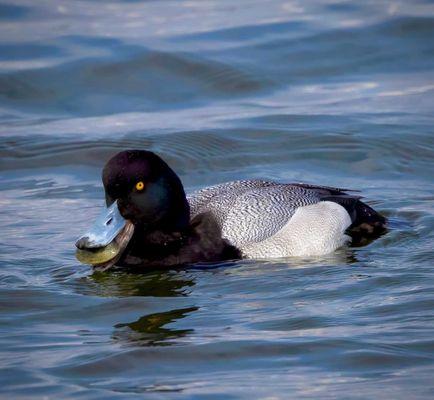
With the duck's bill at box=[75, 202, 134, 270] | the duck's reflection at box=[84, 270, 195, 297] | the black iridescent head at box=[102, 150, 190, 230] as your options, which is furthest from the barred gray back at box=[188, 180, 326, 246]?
the duck's bill at box=[75, 202, 134, 270]

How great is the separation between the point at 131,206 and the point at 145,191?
15cm

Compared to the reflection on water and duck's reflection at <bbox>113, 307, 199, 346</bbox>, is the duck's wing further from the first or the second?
duck's reflection at <bbox>113, 307, 199, 346</bbox>

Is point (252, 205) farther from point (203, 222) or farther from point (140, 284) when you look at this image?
point (140, 284)

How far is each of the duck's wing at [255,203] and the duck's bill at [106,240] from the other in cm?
73

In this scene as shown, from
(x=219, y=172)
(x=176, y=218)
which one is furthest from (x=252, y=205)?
(x=219, y=172)

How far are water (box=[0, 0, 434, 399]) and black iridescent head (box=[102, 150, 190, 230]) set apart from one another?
45 centimetres

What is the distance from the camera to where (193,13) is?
699 inches

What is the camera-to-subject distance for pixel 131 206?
30.3 feet

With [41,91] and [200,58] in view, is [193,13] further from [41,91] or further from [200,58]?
[41,91]

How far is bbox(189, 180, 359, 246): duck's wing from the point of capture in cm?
952

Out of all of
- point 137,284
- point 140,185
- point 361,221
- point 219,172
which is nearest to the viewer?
point 137,284

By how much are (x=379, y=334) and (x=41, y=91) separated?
8.65 metres

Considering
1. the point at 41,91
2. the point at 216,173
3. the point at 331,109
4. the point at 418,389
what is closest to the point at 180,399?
the point at 418,389

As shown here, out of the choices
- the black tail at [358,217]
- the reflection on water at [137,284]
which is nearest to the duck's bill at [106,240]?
the reflection on water at [137,284]
